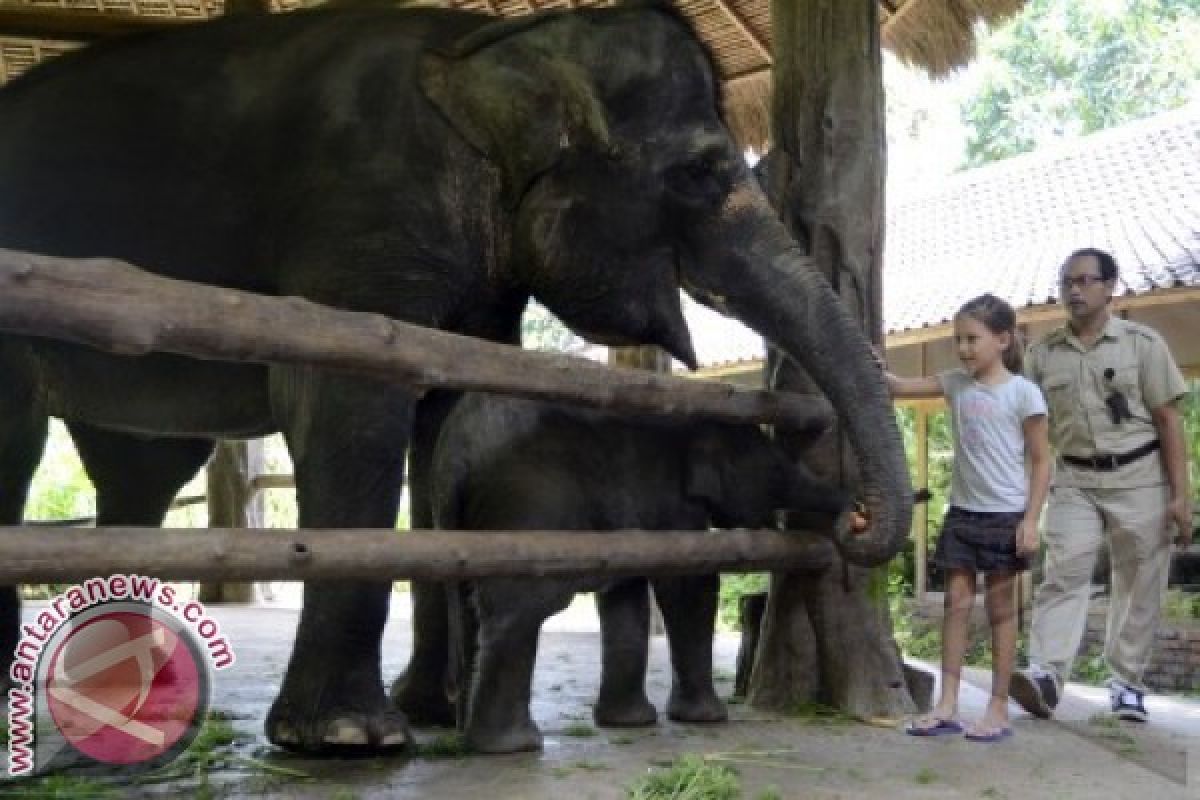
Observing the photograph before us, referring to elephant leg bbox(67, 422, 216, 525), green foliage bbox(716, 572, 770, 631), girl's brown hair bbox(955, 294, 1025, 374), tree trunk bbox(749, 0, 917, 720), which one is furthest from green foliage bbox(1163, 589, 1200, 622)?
elephant leg bbox(67, 422, 216, 525)

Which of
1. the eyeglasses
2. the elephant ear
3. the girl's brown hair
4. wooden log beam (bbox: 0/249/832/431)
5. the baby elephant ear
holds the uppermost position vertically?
the elephant ear

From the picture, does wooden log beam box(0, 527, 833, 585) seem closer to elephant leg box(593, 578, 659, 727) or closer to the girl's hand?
elephant leg box(593, 578, 659, 727)

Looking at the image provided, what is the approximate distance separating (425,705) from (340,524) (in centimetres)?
88

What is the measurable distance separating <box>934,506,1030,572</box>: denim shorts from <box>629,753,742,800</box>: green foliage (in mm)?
1322

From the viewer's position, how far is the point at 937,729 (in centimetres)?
372

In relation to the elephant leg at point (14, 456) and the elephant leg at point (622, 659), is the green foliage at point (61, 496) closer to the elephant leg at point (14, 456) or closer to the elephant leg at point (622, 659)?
the elephant leg at point (14, 456)

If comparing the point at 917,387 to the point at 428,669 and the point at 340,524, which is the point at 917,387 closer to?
the point at 428,669

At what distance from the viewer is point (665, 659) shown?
6035 millimetres

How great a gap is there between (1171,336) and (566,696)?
687 centimetres

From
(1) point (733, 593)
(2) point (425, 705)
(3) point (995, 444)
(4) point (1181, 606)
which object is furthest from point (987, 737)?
(1) point (733, 593)

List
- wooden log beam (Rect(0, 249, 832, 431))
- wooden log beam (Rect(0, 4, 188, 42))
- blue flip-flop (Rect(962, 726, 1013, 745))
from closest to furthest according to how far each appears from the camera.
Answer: wooden log beam (Rect(0, 249, 832, 431)) < blue flip-flop (Rect(962, 726, 1013, 745)) < wooden log beam (Rect(0, 4, 188, 42))

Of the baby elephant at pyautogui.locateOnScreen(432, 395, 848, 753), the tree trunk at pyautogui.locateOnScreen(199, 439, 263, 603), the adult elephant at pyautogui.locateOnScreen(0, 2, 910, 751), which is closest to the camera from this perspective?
the baby elephant at pyautogui.locateOnScreen(432, 395, 848, 753)

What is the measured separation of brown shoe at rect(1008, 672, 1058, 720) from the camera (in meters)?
4.15

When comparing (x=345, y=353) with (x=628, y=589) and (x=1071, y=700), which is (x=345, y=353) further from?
(x=1071, y=700)
